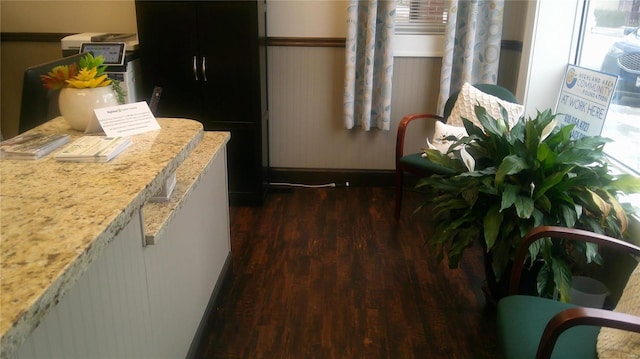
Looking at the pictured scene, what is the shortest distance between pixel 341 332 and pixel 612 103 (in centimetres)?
184

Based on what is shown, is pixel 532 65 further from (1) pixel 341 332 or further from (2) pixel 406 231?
(1) pixel 341 332

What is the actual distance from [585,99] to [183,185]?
2239mm

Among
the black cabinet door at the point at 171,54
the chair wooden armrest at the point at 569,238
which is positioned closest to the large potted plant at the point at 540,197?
the chair wooden armrest at the point at 569,238

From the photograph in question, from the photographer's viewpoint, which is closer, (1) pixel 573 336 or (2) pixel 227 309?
(1) pixel 573 336

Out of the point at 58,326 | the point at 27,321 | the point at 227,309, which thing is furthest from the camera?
the point at 227,309

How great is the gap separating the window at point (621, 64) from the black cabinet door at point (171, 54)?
94.4 inches

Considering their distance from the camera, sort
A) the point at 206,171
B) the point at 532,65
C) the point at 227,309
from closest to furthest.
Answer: the point at 206,171 < the point at 227,309 < the point at 532,65

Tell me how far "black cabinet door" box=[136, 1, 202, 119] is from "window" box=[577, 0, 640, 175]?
2.40m

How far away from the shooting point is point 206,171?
204cm

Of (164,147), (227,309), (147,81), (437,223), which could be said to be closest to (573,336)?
(437,223)

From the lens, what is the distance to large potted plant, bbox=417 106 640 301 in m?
1.90

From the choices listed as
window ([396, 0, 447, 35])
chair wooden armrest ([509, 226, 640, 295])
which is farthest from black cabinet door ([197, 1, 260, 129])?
chair wooden armrest ([509, 226, 640, 295])

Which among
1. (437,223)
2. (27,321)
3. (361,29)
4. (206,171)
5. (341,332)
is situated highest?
(361,29)

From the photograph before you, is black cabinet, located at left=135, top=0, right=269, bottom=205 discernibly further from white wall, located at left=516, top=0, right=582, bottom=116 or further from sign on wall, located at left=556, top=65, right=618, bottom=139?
sign on wall, located at left=556, top=65, right=618, bottom=139
